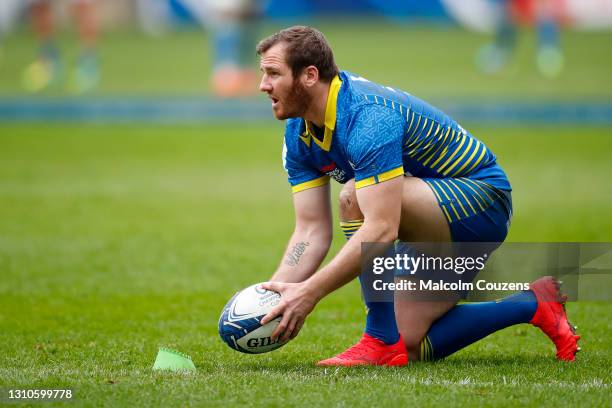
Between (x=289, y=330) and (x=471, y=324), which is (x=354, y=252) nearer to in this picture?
(x=289, y=330)

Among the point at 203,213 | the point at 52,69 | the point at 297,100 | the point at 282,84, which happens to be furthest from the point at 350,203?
the point at 52,69

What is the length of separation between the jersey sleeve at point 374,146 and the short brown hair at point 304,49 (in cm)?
29

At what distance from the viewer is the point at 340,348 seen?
19.6 ft

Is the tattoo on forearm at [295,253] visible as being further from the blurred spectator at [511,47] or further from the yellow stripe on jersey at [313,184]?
the blurred spectator at [511,47]

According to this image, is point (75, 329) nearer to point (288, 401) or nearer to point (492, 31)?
point (288, 401)

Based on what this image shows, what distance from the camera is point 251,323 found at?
5.06 metres

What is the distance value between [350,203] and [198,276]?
3.32 m

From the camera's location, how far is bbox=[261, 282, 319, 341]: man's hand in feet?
16.0

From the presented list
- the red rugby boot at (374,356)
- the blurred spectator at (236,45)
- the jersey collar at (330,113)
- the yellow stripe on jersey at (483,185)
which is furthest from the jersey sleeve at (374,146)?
the blurred spectator at (236,45)

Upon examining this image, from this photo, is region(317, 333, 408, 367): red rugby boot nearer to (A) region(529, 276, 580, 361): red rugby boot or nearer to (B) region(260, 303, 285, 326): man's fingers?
(B) region(260, 303, 285, 326): man's fingers

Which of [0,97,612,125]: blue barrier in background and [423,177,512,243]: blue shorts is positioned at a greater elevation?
[423,177,512,243]: blue shorts

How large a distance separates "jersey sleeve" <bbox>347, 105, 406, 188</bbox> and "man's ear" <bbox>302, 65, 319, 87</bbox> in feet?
0.89

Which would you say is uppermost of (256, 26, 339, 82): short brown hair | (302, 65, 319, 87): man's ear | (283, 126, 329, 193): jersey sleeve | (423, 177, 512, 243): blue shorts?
(256, 26, 339, 82): short brown hair

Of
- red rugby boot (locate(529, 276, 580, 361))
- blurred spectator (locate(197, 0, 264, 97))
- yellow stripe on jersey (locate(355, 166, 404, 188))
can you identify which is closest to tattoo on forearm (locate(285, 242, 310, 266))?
yellow stripe on jersey (locate(355, 166, 404, 188))
